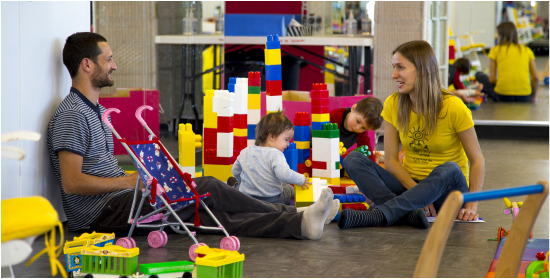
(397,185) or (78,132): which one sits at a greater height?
(78,132)

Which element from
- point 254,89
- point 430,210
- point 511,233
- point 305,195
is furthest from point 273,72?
point 511,233

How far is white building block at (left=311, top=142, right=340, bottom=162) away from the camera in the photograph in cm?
404

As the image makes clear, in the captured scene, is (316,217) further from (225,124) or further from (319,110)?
(225,124)

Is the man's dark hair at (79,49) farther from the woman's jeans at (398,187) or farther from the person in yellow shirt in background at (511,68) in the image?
the person in yellow shirt in background at (511,68)

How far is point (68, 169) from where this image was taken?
3.03 meters

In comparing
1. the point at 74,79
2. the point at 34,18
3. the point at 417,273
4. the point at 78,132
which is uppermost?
the point at 34,18

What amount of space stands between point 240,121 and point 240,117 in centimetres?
3

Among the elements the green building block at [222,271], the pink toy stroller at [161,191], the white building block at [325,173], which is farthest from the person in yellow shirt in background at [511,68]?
the green building block at [222,271]

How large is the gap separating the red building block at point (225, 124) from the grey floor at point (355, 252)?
1.11 metres

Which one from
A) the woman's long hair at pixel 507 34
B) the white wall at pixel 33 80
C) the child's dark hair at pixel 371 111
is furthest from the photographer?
the woman's long hair at pixel 507 34

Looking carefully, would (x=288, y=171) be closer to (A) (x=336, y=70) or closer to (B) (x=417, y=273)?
(B) (x=417, y=273)

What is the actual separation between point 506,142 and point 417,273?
5.73 meters

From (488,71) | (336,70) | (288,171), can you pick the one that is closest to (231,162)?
(288,171)

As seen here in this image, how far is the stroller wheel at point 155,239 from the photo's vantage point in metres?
2.97
